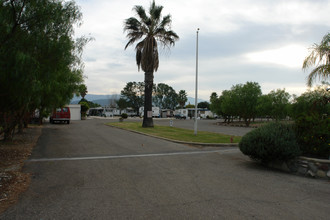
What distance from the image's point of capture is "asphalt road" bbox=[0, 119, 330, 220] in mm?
4199

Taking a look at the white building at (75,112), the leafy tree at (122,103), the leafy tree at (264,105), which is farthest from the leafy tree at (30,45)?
the leafy tree at (122,103)

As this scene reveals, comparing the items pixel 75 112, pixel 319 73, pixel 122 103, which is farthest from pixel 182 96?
pixel 319 73

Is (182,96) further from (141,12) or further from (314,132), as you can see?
(314,132)

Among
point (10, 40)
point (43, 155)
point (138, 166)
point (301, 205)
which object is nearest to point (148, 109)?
point (43, 155)

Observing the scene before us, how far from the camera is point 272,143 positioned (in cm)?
746

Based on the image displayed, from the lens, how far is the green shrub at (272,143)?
7.35 meters

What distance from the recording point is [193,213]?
13.6 feet

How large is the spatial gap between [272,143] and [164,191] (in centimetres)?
385

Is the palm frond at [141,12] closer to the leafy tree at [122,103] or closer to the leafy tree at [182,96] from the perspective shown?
the leafy tree at [122,103]

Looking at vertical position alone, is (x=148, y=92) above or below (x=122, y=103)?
below

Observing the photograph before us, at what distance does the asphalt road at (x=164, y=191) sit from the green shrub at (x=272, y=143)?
490 millimetres

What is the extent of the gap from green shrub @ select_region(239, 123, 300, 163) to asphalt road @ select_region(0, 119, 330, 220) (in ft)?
1.61

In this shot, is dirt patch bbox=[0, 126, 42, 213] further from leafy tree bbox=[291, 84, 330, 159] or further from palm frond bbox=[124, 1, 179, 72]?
palm frond bbox=[124, 1, 179, 72]

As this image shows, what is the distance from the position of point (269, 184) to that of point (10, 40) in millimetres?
6919
